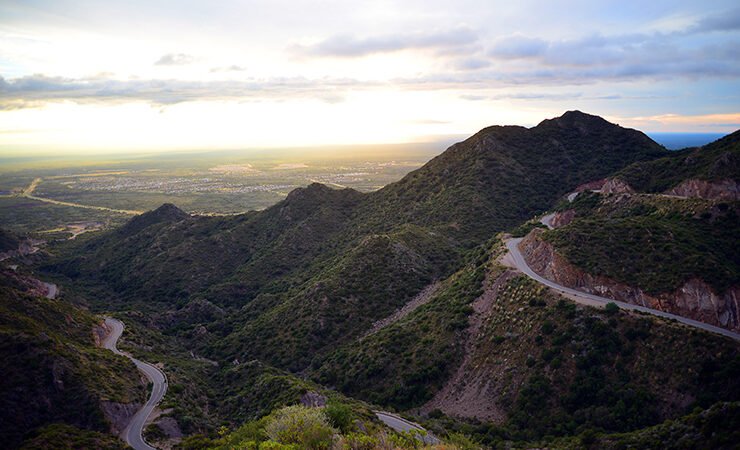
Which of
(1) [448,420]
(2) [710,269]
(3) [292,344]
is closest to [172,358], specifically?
(3) [292,344]

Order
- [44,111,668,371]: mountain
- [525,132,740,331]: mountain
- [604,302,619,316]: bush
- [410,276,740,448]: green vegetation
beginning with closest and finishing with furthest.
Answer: [410,276,740,448]: green vegetation
[525,132,740,331]: mountain
[604,302,619,316]: bush
[44,111,668,371]: mountain

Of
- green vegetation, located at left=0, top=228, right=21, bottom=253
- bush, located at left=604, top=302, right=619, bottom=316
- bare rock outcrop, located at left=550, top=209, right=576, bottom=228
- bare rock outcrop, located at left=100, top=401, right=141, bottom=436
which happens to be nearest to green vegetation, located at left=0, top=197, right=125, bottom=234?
green vegetation, located at left=0, top=228, right=21, bottom=253

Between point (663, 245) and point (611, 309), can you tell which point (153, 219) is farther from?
point (663, 245)

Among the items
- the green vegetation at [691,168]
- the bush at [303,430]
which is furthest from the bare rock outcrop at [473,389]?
the green vegetation at [691,168]

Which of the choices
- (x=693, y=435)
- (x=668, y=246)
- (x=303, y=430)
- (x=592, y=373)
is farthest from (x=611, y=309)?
(x=303, y=430)

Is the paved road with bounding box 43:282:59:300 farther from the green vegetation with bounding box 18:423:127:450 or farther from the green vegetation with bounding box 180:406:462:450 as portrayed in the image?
the green vegetation with bounding box 180:406:462:450

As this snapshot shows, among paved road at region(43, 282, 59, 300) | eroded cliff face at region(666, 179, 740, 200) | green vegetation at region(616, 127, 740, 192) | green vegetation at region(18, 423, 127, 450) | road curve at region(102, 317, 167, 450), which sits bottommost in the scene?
road curve at region(102, 317, 167, 450)

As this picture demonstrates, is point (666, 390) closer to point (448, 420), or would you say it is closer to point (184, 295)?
point (448, 420)
